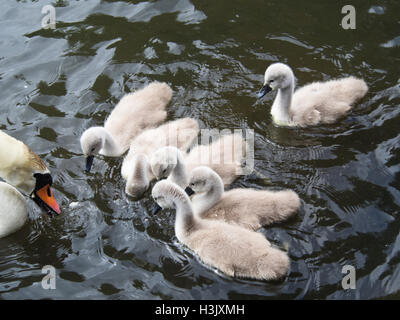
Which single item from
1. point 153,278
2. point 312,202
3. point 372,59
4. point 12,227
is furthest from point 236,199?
point 372,59

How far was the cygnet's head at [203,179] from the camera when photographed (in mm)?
4980

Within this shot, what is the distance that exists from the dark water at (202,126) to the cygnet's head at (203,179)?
0.45 meters

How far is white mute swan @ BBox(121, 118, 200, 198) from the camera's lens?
17.5 ft

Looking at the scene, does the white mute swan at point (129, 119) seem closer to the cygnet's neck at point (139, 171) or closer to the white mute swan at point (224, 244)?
the cygnet's neck at point (139, 171)

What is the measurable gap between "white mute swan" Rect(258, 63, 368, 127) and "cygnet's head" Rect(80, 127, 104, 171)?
1.82 meters

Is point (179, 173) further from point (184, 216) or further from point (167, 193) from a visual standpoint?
point (184, 216)

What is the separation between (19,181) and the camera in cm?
500

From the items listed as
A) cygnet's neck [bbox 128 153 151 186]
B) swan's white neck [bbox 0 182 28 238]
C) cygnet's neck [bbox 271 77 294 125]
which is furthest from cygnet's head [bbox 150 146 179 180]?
cygnet's neck [bbox 271 77 294 125]

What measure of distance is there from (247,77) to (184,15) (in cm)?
179

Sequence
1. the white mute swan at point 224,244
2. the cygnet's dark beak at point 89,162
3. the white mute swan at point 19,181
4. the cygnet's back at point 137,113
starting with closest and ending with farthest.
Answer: the white mute swan at point 224,244 < the white mute swan at point 19,181 < the cygnet's dark beak at point 89,162 < the cygnet's back at point 137,113

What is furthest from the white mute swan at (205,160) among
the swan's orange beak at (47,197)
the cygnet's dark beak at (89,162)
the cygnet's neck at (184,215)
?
the swan's orange beak at (47,197)

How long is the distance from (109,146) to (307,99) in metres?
2.26

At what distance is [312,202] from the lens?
5.12 meters

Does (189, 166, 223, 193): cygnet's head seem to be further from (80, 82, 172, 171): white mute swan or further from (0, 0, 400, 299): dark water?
(80, 82, 172, 171): white mute swan
